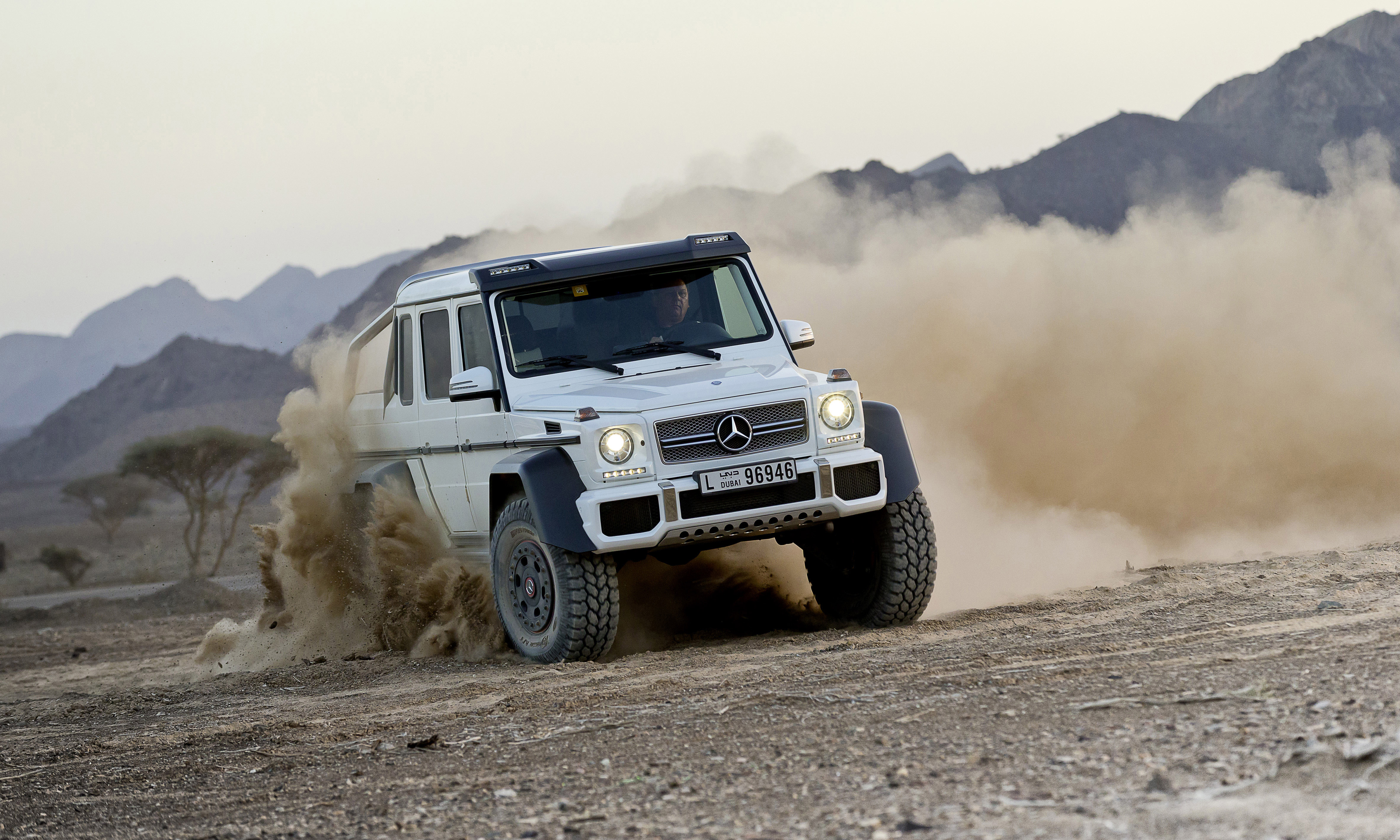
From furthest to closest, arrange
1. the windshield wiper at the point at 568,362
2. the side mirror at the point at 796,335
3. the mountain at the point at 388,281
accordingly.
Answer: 1. the mountain at the point at 388,281
2. the side mirror at the point at 796,335
3. the windshield wiper at the point at 568,362

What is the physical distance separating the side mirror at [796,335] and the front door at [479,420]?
175 cm

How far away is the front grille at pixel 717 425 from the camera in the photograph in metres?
7.31

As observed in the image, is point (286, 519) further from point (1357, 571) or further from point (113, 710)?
point (1357, 571)

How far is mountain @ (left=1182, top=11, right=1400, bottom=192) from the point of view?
77.1 meters

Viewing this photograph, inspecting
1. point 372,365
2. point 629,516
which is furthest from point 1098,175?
point 629,516

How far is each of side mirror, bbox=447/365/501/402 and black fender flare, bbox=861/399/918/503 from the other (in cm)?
212

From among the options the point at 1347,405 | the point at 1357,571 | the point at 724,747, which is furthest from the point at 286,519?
the point at 1347,405

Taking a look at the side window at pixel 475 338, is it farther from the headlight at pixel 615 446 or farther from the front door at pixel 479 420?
the headlight at pixel 615 446

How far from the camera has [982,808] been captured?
12.7 ft

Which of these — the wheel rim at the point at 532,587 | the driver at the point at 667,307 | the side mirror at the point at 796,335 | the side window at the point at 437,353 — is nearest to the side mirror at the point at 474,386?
the side window at the point at 437,353

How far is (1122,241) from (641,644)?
12.8 m

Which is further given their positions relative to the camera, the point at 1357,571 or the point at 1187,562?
the point at 1187,562

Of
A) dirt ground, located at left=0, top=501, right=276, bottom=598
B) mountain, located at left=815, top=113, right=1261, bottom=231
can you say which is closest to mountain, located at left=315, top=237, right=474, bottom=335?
dirt ground, located at left=0, top=501, right=276, bottom=598

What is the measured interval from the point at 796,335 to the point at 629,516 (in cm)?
185
